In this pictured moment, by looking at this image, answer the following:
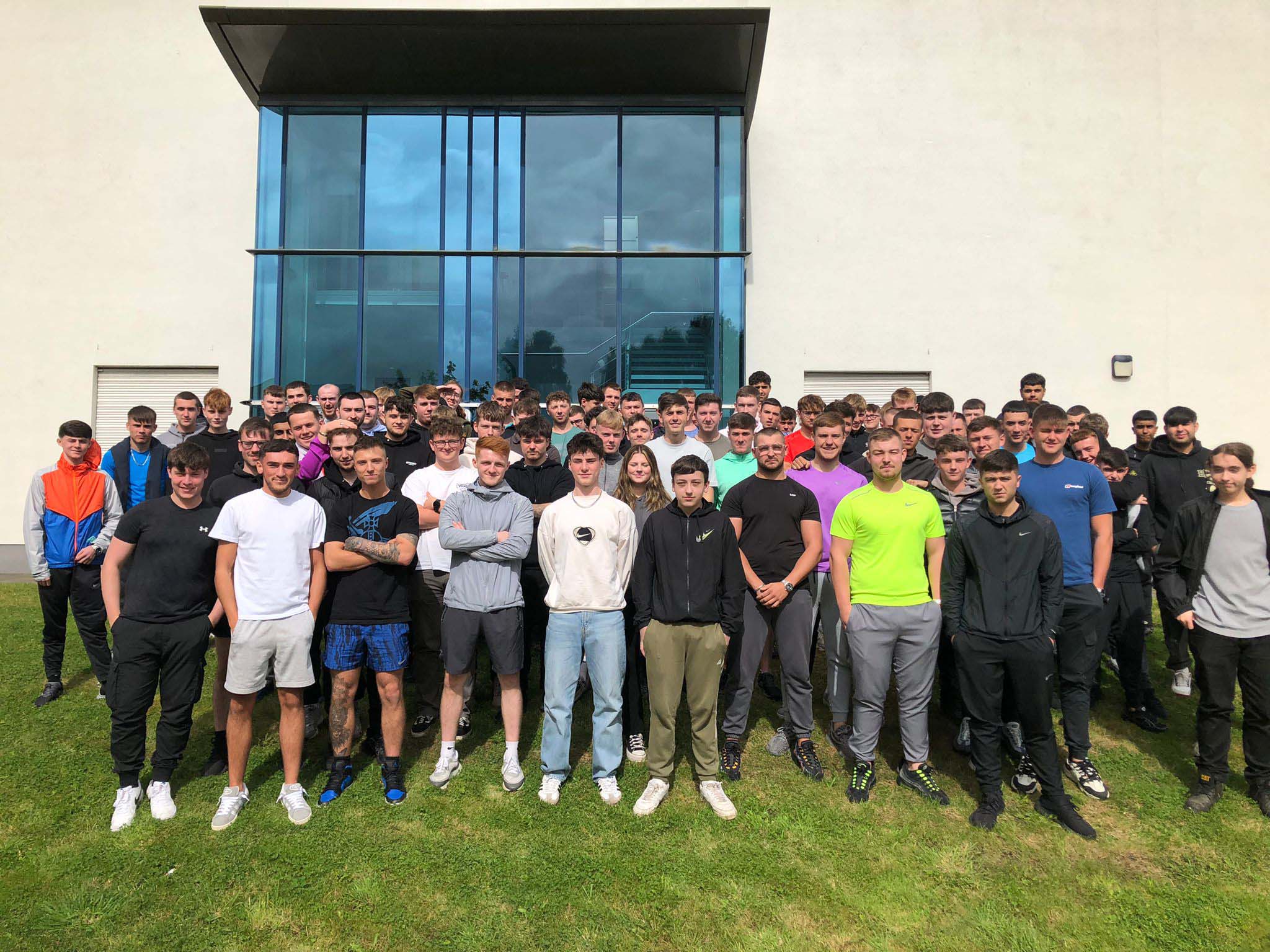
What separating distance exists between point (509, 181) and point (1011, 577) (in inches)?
376

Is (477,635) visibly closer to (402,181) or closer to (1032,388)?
(1032,388)

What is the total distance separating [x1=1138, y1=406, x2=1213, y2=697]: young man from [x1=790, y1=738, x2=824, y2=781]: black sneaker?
3.57 metres

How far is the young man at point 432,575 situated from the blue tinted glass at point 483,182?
669 centimetres

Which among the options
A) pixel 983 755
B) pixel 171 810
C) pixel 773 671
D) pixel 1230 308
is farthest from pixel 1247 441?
pixel 171 810

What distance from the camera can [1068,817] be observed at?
13.2 feet

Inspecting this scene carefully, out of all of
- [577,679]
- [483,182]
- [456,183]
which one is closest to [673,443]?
[577,679]

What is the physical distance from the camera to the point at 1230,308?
11.2 m

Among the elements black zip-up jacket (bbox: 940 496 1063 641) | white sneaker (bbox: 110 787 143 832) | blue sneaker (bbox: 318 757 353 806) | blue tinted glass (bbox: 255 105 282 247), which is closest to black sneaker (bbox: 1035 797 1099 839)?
black zip-up jacket (bbox: 940 496 1063 641)

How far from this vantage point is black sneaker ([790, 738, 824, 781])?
14.9 feet

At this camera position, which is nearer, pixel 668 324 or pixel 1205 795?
pixel 1205 795

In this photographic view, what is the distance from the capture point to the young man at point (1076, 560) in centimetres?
445

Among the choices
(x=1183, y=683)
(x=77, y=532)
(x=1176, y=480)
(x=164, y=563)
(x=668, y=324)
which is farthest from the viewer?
(x=668, y=324)

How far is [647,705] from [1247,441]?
11264 millimetres

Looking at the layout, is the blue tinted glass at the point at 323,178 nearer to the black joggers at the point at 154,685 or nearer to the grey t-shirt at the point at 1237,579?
the black joggers at the point at 154,685
